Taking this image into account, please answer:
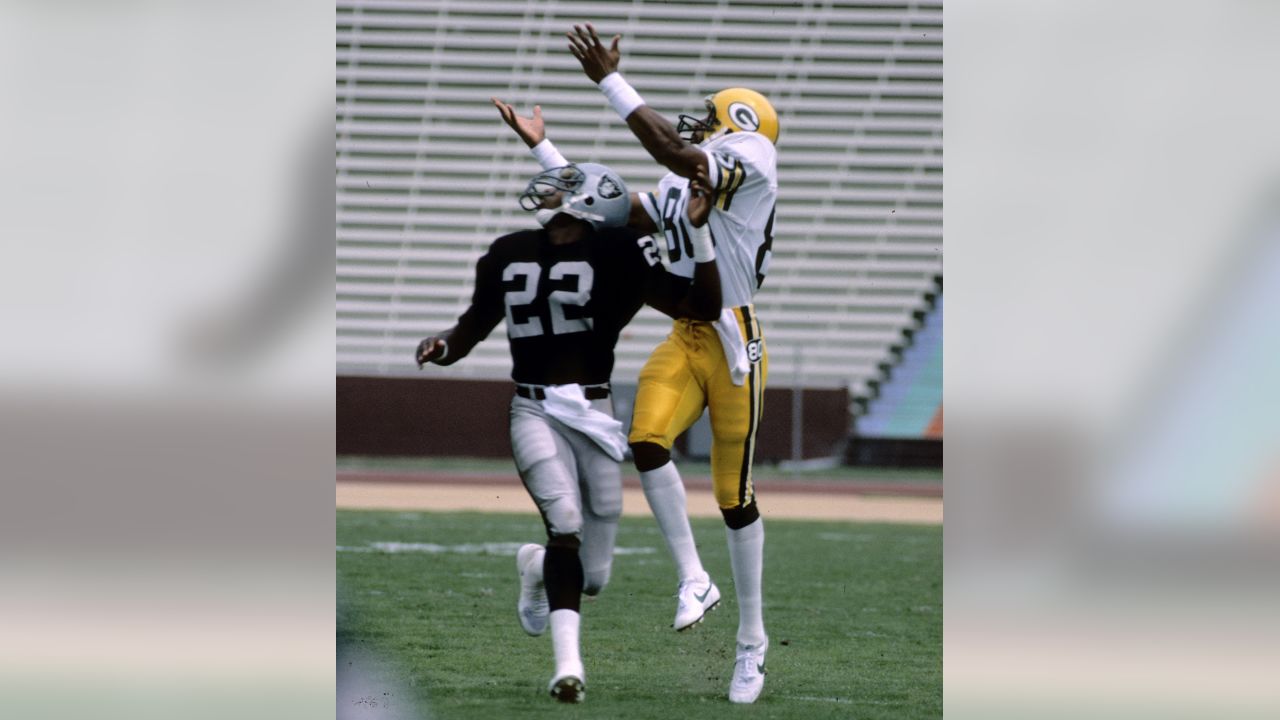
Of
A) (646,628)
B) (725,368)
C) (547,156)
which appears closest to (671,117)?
(646,628)

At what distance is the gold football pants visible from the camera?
4668 mm

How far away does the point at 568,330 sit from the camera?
4453mm

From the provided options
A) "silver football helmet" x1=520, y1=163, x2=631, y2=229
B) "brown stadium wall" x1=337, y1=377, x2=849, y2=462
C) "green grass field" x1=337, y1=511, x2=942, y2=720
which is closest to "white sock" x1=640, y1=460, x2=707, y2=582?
"green grass field" x1=337, y1=511, x2=942, y2=720

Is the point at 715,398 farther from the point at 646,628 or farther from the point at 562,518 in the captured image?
the point at 646,628

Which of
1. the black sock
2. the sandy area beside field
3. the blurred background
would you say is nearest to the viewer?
the black sock

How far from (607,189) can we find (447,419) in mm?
9977

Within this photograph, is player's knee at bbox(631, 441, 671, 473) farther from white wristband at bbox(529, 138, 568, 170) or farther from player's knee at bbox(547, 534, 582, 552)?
white wristband at bbox(529, 138, 568, 170)

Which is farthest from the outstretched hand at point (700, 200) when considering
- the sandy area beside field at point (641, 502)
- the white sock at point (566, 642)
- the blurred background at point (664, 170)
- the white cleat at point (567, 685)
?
the blurred background at point (664, 170)

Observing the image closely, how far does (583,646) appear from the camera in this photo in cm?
558

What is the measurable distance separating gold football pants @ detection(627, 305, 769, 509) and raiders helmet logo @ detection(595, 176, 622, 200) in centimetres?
44

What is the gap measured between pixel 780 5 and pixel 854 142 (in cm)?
180

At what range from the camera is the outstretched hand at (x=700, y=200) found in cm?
441

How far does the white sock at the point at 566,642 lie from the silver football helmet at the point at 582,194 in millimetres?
1069
